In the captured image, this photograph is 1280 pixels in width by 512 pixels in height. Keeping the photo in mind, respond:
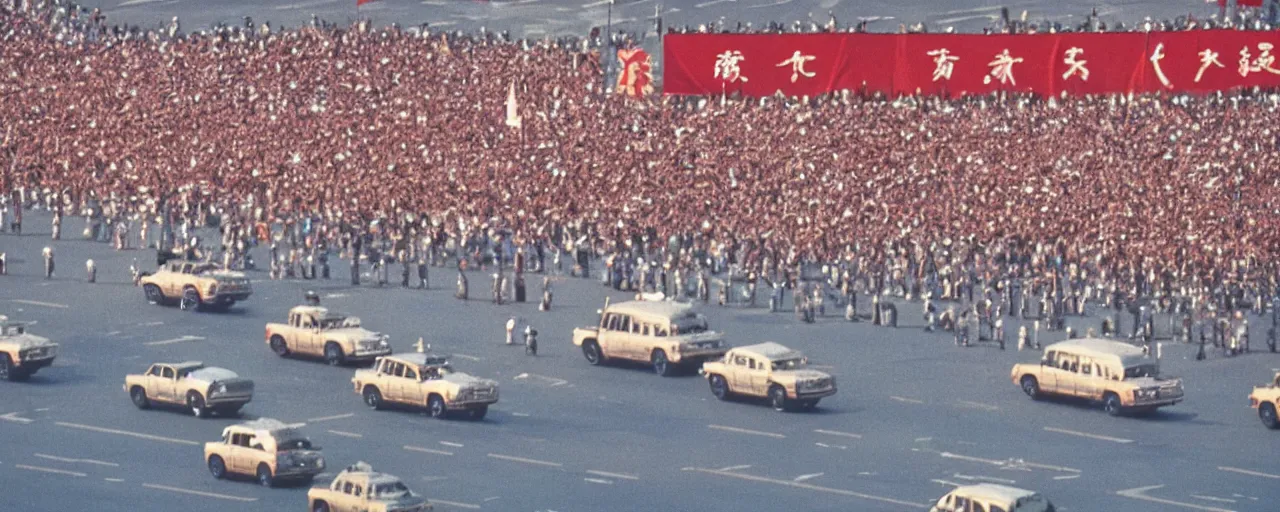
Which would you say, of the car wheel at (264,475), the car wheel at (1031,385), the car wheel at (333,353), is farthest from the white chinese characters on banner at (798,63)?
the car wheel at (264,475)

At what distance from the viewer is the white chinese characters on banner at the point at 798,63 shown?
325ft

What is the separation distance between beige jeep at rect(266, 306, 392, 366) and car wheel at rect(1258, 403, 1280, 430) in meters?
25.1

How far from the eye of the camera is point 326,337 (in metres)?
76.3

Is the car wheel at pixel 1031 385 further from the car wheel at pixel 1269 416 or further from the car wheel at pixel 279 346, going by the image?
the car wheel at pixel 279 346

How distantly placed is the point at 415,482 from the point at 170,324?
22.8 metres

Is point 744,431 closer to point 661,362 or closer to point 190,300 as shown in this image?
point 661,362

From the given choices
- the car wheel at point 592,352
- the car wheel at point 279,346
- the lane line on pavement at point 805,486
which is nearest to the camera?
the lane line on pavement at point 805,486

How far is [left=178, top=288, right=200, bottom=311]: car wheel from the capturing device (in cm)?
8425

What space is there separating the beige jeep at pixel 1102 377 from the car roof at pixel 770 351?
21.6 feet

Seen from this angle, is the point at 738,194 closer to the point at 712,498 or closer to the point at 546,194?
the point at 546,194

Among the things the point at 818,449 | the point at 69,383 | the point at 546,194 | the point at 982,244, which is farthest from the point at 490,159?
the point at 818,449

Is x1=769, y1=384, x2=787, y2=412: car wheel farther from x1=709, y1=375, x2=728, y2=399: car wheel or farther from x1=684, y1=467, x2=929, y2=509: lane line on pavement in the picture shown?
x1=684, y1=467, x2=929, y2=509: lane line on pavement

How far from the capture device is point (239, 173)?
338ft

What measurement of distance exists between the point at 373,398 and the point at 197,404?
480 cm
